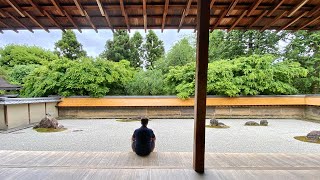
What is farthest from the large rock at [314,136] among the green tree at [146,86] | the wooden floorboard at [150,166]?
the green tree at [146,86]

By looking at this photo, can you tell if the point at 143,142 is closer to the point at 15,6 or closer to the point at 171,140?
the point at 15,6

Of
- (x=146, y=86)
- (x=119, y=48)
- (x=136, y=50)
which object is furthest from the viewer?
(x=136, y=50)

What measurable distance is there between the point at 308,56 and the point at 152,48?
1131 cm

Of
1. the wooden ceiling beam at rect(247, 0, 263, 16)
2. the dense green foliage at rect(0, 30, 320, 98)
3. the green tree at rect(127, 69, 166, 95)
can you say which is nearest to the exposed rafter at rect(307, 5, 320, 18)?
the wooden ceiling beam at rect(247, 0, 263, 16)

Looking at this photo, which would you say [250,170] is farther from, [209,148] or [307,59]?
[307,59]

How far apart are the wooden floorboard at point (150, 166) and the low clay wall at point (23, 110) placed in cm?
552

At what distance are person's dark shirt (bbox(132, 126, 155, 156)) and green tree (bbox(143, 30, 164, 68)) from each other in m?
15.4

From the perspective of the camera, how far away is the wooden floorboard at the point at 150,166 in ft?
8.31

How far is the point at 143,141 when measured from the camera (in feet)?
11.6

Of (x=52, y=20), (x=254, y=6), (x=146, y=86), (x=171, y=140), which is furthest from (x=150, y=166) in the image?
(x=146, y=86)

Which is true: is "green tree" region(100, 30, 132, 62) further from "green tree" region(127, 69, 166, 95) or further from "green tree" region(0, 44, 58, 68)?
"green tree" region(127, 69, 166, 95)

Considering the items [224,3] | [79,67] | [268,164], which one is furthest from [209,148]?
[79,67]

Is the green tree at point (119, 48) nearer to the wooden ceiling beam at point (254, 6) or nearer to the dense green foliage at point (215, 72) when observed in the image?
the dense green foliage at point (215, 72)

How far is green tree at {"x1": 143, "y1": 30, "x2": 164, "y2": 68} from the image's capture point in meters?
18.8
